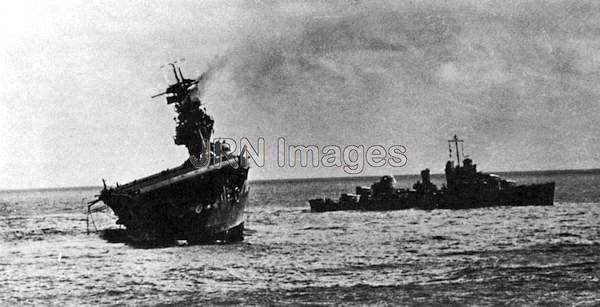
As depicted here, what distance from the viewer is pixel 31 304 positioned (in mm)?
19203

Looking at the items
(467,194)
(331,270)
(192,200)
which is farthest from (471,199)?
(331,270)

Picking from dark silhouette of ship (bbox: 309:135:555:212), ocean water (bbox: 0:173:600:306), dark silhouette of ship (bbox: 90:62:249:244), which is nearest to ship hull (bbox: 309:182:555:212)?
dark silhouette of ship (bbox: 309:135:555:212)

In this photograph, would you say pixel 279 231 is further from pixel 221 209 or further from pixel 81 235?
pixel 81 235

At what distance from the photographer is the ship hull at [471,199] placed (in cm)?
6247

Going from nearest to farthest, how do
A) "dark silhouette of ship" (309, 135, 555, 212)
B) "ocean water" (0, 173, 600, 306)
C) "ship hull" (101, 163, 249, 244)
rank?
"ocean water" (0, 173, 600, 306) < "ship hull" (101, 163, 249, 244) < "dark silhouette of ship" (309, 135, 555, 212)

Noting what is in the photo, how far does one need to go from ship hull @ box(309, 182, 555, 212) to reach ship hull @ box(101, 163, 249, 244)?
34.8m

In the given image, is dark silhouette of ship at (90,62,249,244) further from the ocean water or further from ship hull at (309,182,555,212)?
ship hull at (309,182,555,212)

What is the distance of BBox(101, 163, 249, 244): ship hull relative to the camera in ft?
100

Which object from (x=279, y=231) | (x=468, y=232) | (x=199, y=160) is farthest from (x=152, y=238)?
(x=468, y=232)

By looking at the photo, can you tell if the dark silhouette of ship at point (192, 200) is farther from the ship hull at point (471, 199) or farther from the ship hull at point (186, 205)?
the ship hull at point (471, 199)

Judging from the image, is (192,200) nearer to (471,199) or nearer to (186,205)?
(186,205)

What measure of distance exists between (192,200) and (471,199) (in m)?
39.9

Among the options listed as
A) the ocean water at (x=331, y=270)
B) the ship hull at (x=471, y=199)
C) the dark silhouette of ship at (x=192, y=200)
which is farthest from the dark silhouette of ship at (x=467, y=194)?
the dark silhouette of ship at (x=192, y=200)

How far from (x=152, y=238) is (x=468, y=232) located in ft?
60.9
